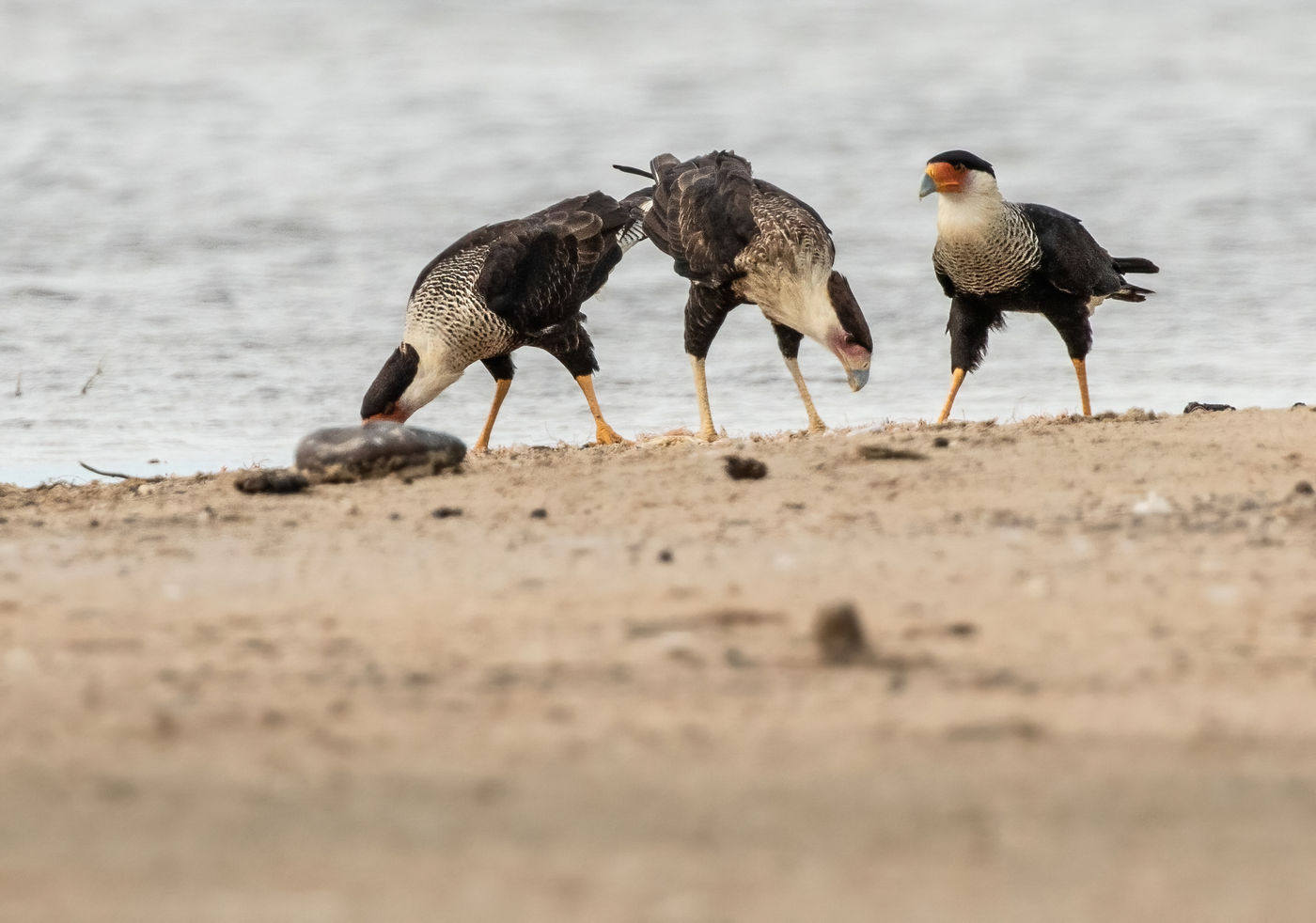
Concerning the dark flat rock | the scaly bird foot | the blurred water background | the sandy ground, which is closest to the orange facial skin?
the blurred water background

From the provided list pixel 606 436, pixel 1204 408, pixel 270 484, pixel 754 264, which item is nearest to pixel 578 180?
pixel 606 436

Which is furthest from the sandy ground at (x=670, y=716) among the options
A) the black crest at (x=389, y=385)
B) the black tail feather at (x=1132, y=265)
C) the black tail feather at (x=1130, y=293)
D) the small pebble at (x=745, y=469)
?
the black tail feather at (x=1132, y=265)

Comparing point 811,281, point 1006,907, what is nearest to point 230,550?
point 1006,907

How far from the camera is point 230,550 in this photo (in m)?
5.27

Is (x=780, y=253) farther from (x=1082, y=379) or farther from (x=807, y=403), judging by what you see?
(x=1082, y=379)

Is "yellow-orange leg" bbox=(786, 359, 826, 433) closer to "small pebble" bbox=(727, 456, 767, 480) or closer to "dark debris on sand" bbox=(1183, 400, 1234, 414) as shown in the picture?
"dark debris on sand" bbox=(1183, 400, 1234, 414)

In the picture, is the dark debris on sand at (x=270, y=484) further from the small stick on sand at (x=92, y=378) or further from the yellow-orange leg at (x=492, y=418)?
the small stick on sand at (x=92, y=378)

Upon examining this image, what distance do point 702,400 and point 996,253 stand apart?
1668 millimetres

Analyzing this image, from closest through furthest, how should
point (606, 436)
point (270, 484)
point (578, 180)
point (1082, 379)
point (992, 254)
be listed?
point (270, 484) < point (992, 254) < point (606, 436) < point (1082, 379) < point (578, 180)

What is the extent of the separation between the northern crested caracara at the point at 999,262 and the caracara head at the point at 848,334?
0.52m

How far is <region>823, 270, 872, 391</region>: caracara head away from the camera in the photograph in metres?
8.46

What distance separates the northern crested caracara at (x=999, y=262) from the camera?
28.4ft

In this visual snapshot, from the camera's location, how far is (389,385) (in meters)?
8.82

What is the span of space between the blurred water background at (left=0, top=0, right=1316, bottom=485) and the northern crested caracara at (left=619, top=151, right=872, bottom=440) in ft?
3.52
